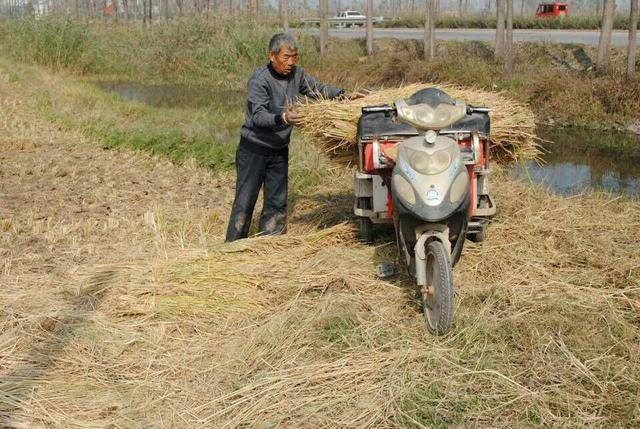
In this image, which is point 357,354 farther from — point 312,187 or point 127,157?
point 127,157

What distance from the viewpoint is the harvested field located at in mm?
3102

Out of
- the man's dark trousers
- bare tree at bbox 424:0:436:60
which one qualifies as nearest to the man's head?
the man's dark trousers

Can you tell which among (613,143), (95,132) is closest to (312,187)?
(95,132)

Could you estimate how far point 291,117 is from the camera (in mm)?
4781

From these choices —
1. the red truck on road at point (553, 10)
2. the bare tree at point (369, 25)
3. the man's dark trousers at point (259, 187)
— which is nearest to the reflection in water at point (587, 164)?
the man's dark trousers at point (259, 187)

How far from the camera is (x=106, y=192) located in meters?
7.39

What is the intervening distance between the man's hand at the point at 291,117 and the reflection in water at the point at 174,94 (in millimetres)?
11597

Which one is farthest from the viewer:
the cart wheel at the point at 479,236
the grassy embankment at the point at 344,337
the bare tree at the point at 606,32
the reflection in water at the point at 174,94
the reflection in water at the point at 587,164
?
the reflection in water at the point at 174,94

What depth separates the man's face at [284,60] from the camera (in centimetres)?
499

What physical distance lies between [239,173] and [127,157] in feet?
14.0

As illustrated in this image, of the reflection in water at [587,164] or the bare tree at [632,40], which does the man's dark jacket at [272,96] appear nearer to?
the reflection in water at [587,164]

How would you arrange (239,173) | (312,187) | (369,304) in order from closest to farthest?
(369,304)
(239,173)
(312,187)

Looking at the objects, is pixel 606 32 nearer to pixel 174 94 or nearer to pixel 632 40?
pixel 632 40

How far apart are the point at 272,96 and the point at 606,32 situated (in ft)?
34.3
